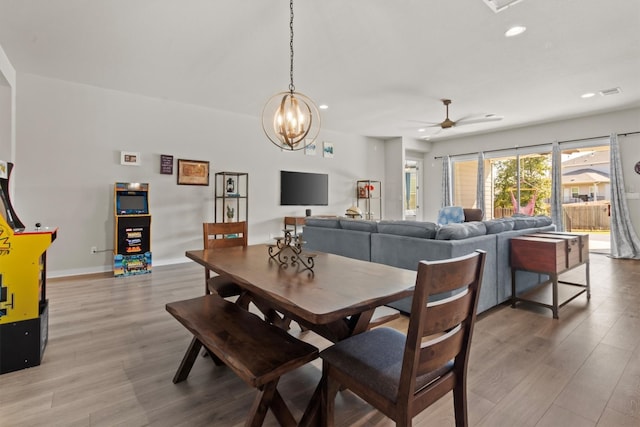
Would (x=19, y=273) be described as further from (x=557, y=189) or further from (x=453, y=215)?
(x=557, y=189)

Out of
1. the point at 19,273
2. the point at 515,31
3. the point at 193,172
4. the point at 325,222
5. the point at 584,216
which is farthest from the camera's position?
the point at 584,216

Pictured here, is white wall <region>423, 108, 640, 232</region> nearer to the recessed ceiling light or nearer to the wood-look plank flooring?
the wood-look plank flooring

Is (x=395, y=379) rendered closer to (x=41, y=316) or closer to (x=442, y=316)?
(x=442, y=316)

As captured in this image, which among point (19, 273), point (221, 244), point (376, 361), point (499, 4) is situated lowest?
point (376, 361)

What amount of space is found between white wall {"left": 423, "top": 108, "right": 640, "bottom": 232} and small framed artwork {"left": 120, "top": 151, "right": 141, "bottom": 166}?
721 cm

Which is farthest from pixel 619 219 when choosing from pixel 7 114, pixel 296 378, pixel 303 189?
pixel 7 114

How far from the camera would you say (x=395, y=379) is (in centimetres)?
112

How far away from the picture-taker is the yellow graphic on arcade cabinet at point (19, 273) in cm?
192

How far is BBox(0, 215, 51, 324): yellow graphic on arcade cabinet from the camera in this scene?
6.28 feet

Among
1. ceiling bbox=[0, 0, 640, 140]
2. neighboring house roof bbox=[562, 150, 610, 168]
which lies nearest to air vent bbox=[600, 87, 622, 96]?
ceiling bbox=[0, 0, 640, 140]

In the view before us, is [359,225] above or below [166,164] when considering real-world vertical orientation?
below

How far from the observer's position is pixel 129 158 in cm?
473

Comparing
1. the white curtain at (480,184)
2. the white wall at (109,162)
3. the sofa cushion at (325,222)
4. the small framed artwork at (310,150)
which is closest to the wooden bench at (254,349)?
the sofa cushion at (325,222)

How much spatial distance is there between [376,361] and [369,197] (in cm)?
663
